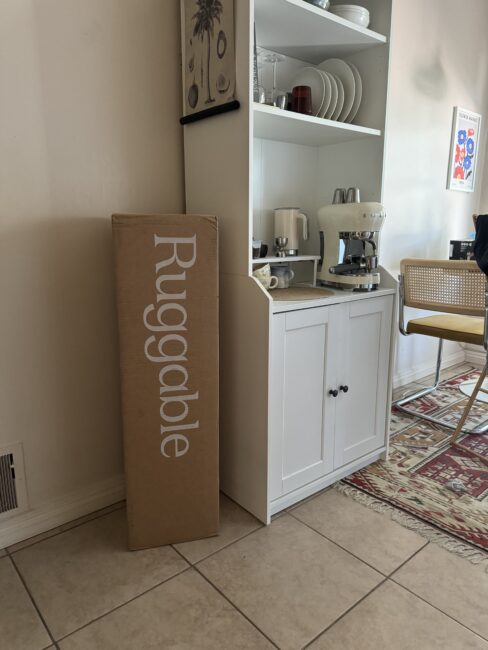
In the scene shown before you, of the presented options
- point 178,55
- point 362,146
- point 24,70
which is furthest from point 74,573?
point 362,146

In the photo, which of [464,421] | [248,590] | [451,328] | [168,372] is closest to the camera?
[248,590]

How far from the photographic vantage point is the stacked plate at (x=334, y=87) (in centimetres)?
194

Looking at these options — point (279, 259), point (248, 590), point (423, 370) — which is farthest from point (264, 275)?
point (423, 370)

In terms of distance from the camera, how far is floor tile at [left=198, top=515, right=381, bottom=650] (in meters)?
1.31

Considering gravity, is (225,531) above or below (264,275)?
below

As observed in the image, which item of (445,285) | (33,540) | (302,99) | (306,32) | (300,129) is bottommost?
(33,540)

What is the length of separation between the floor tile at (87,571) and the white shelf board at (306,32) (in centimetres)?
191

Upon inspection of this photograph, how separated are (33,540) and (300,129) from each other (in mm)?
1859

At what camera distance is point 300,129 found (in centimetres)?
186

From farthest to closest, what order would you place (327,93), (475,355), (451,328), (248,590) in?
1. (475,355)
2. (451,328)
3. (327,93)
4. (248,590)

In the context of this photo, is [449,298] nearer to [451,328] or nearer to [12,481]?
[451,328]

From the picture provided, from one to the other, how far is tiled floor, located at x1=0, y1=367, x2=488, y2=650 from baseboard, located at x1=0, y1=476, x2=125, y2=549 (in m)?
0.04

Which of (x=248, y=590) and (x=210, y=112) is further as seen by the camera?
(x=210, y=112)

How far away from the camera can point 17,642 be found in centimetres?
124
